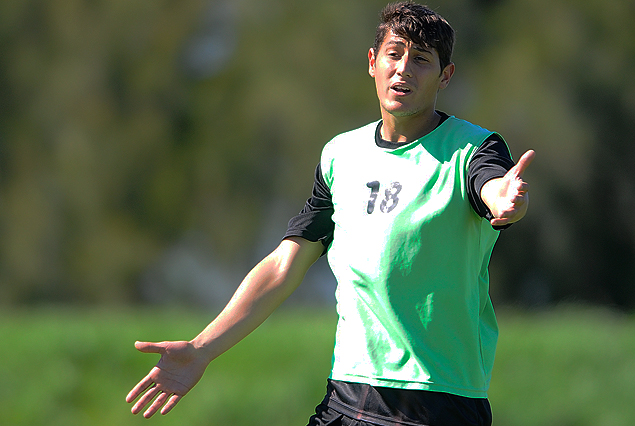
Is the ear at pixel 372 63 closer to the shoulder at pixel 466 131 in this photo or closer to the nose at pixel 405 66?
the nose at pixel 405 66

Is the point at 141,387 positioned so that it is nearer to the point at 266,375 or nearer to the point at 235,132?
the point at 266,375

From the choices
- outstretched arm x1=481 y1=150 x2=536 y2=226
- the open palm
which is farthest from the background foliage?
outstretched arm x1=481 y1=150 x2=536 y2=226

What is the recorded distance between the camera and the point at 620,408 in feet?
24.8

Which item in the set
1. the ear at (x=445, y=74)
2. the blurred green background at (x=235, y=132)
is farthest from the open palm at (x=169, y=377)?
the blurred green background at (x=235, y=132)

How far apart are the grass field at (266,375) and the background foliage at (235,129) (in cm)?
403

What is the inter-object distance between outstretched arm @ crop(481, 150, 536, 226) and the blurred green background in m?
9.22

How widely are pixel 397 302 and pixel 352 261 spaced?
22cm

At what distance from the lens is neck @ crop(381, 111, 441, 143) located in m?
2.98

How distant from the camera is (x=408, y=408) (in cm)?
278

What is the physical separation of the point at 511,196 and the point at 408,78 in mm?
691

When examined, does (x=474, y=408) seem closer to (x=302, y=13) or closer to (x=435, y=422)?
(x=435, y=422)

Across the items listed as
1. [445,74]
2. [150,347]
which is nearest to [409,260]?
[445,74]

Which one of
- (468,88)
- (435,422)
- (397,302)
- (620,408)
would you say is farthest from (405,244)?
(468,88)

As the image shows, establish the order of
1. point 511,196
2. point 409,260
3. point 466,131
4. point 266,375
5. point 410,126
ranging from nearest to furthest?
point 511,196, point 409,260, point 466,131, point 410,126, point 266,375
